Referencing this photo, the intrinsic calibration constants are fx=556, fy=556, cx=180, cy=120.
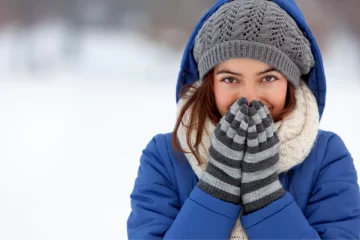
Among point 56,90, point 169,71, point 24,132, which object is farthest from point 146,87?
point 24,132

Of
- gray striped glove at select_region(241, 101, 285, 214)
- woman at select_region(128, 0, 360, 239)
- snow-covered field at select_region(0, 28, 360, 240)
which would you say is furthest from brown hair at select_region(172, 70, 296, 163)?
snow-covered field at select_region(0, 28, 360, 240)

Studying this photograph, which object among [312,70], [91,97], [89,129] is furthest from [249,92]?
[91,97]

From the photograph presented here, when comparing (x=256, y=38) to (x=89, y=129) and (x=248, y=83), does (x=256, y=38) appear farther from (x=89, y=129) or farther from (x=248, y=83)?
(x=89, y=129)

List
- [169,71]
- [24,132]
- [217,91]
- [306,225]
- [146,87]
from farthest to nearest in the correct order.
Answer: [169,71] < [146,87] < [24,132] < [217,91] < [306,225]

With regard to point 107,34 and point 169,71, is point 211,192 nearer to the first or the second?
point 169,71

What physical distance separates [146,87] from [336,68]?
54.2 inches

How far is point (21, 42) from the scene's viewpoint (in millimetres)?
4719

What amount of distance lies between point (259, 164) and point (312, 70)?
0.33 meters

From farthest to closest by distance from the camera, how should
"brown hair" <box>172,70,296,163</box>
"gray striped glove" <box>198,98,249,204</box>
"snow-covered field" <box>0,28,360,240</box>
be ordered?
1. "snow-covered field" <box>0,28,360,240</box>
2. "brown hair" <box>172,70,296,163</box>
3. "gray striped glove" <box>198,98,249,204</box>

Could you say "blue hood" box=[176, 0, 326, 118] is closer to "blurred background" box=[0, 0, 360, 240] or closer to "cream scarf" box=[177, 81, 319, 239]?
"cream scarf" box=[177, 81, 319, 239]

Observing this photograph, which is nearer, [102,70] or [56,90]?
[56,90]

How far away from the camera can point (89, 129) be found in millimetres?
3074

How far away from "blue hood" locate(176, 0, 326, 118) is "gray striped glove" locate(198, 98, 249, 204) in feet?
0.86

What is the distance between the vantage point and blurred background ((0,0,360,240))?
2248 millimetres
